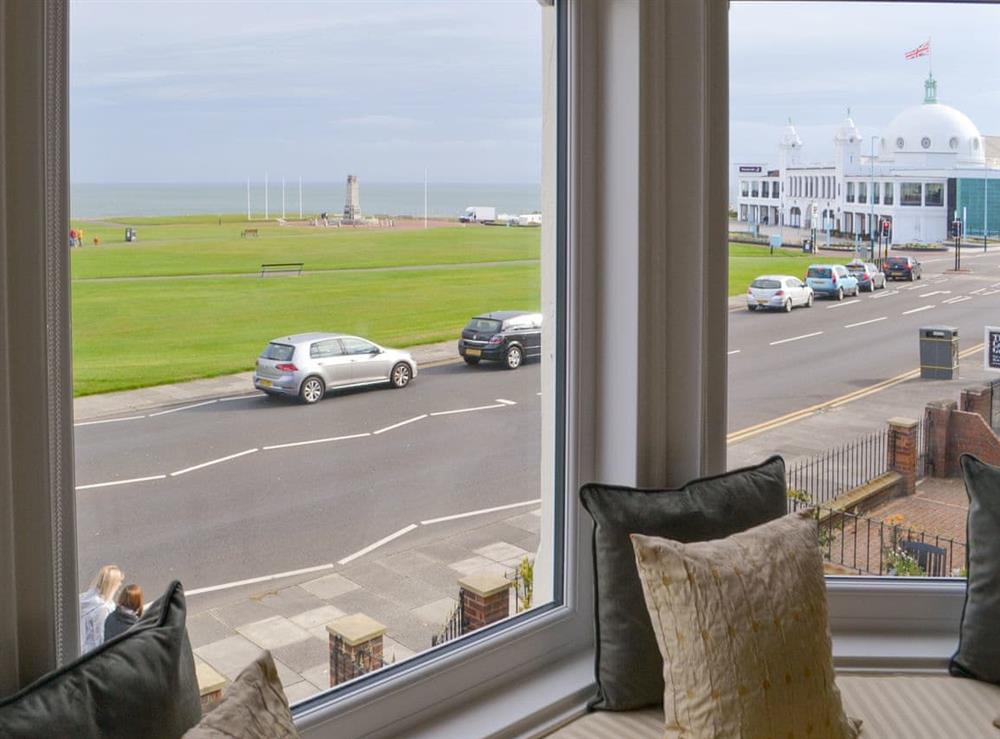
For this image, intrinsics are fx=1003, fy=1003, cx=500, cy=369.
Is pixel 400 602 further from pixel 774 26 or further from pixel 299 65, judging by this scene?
pixel 774 26

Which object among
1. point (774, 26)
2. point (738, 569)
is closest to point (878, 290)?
point (774, 26)

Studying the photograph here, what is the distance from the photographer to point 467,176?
7.05 ft

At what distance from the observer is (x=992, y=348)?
2.65 m

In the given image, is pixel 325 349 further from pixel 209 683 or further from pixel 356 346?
pixel 209 683

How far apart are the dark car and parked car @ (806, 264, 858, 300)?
80 centimetres

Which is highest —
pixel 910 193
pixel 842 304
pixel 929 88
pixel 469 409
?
pixel 929 88

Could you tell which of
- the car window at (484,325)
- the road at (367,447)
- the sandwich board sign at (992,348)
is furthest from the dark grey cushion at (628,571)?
the sandwich board sign at (992,348)

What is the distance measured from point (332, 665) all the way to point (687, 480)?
0.92 metres

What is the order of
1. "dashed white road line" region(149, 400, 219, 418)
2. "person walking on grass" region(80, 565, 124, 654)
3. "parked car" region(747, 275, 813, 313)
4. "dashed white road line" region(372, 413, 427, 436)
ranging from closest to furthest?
"person walking on grass" region(80, 565, 124, 654), "dashed white road line" region(149, 400, 219, 418), "dashed white road line" region(372, 413, 427, 436), "parked car" region(747, 275, 813, 313)

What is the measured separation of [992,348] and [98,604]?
88.8 inches

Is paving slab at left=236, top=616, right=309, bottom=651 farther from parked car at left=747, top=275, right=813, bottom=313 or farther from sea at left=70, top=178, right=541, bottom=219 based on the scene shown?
A: parked car at left=747, top=275, right=813, bottom=313

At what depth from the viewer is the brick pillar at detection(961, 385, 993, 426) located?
2635 millimetres

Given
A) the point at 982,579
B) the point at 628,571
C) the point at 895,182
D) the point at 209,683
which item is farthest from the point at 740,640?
the point at 895,182

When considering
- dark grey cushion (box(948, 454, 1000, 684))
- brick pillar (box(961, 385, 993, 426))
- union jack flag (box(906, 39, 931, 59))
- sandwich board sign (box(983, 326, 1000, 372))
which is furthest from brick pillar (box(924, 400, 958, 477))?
union jack flag (box(906, 39, 931, 59))
